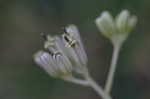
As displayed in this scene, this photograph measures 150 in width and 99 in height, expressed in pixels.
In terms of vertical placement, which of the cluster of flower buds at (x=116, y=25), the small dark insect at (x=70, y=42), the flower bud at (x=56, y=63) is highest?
the cluster of flower buds at (x=116, y=25)

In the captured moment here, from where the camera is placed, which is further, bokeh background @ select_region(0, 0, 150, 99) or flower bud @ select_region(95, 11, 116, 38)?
bokeh background @ select_region(0, 0, 150, 99)

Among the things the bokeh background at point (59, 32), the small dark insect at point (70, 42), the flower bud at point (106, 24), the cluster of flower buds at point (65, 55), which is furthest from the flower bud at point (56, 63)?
the bokeh background at point (59, 32)

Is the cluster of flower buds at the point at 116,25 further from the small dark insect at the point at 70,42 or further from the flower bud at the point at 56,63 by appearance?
the flower bud at the point at 56,63

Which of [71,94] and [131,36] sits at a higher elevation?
[131,36]

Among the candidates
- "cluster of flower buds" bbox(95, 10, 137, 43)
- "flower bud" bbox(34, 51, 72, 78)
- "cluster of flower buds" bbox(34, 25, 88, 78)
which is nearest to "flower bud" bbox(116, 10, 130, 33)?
"cluster of flower buds" bbox(95, 10, 137, 43)

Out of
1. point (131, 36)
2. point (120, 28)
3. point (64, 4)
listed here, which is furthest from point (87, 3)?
point (120, 28)

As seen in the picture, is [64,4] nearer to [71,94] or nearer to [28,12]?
[28,12]

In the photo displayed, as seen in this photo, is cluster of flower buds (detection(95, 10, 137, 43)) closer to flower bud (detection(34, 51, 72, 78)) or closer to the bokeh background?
flower bud (detection(34, 51, 72, 78))
